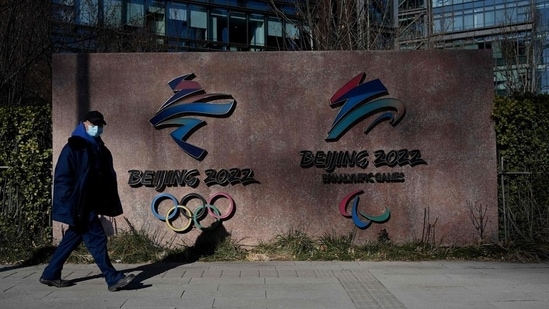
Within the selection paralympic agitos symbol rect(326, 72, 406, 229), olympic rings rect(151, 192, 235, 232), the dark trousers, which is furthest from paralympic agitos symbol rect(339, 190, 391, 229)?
the dark trousers

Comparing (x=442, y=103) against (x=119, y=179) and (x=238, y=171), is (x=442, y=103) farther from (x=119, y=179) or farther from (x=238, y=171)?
(x=119, y=179)

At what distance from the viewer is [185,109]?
9578mm

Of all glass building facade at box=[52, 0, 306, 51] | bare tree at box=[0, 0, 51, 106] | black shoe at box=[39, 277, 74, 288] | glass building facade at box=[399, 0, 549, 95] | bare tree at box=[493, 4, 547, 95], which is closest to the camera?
black shoe at box=[39, 277, 74, 288]

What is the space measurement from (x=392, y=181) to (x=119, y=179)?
4.29 meters

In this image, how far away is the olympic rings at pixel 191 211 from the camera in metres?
9.49

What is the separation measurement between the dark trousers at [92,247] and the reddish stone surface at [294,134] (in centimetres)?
234

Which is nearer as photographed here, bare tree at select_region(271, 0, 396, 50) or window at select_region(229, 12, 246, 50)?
bare tree at select_region(271, 0, 396, 50)

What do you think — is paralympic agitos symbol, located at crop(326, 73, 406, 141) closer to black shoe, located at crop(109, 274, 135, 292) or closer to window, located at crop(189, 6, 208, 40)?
black shoe, located at crop(109, 274, 135, 292)

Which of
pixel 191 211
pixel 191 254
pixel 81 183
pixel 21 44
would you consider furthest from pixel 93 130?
pixel 21 44

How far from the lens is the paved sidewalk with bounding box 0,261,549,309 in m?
6.62

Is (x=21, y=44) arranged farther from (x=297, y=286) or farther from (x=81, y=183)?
(x=297, y=286)

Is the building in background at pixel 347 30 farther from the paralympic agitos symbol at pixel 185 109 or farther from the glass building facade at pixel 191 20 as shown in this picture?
the paralympic agitos symbol at pixel 185 109

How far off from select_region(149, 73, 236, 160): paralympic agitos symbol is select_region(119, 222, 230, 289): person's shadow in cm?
122

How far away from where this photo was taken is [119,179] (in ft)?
31.4
